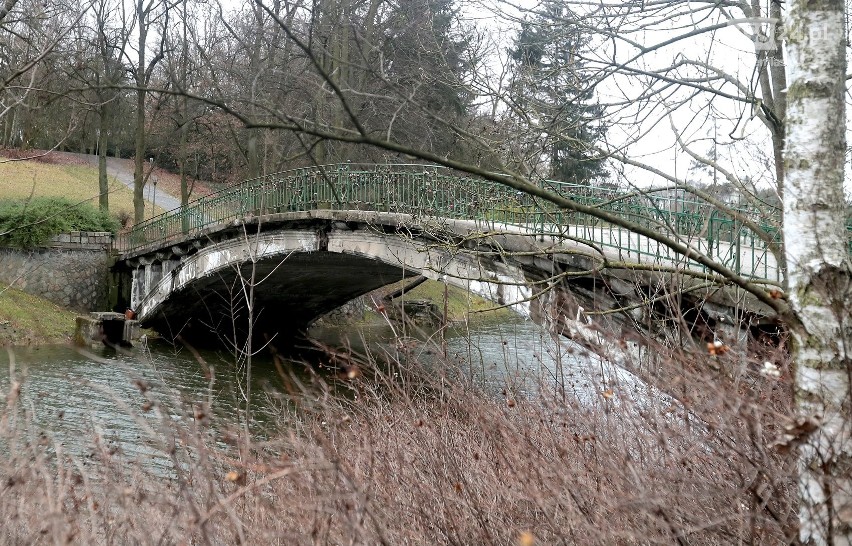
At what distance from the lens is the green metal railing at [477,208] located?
21.7ft

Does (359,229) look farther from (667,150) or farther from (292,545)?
(292,545)

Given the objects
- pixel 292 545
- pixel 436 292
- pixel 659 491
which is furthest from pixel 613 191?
pixel 436 292

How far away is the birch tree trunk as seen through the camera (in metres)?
2.55

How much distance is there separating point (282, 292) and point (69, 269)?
5.29m

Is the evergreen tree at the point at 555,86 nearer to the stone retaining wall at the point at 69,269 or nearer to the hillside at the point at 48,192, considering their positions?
the hillside at the point at 48,192

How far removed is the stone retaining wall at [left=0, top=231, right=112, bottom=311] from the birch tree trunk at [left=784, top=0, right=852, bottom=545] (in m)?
20.2

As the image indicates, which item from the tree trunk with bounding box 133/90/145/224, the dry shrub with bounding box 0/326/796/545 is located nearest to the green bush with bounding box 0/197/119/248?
the tree trunk with bounding box 133/90/145/224

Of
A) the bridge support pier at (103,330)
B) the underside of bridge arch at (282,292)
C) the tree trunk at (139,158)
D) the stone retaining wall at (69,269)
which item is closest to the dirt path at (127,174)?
the tree trunk at (139,158)

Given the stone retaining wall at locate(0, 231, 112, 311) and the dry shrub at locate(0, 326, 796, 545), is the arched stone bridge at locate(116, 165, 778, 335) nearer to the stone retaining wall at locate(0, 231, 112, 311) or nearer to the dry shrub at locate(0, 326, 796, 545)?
the stone retaining wall at locate(0, 231, 112, 311)

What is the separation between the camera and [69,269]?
69.6 ft

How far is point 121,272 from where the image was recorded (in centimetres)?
2211

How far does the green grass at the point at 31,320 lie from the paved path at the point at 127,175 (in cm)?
1548

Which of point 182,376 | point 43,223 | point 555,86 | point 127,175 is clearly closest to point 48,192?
point 127,175

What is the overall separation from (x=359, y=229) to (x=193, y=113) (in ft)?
34.3
